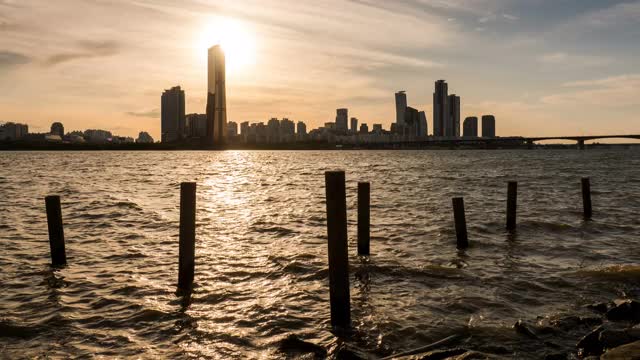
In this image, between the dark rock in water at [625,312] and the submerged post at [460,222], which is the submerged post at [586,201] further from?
the dark rock in water at [625,312]

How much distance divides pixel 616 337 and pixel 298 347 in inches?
201

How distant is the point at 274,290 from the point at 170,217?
15.1 meters

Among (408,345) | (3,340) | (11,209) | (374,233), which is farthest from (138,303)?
(11,209)

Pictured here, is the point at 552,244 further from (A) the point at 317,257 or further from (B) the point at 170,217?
(B) the point at 170,217

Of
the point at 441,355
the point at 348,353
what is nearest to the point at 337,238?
the point at 348,353

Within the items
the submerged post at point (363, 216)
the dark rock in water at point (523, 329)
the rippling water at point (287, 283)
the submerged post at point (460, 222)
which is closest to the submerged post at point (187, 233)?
the rippling water at point (287, 283)

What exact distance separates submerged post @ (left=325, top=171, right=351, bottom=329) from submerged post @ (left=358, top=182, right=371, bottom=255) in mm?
6152

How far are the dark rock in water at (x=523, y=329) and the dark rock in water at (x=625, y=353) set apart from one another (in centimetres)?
212

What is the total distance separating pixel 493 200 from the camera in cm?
3353

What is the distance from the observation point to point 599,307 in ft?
35.2

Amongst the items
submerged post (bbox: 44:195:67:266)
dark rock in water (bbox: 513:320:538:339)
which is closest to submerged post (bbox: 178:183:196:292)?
submerged post (bbox: 44:195:67:266)

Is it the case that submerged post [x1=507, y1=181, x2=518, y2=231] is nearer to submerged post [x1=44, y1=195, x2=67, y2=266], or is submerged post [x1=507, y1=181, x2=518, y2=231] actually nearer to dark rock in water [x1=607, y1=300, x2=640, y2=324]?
dark rock in water [x1=607, y1=300, x2=640, y2=324]

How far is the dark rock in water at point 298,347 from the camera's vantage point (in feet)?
28.5

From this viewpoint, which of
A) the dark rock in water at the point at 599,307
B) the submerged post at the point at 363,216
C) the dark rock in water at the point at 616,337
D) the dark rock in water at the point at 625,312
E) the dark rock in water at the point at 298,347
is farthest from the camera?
the submerged post at the point at 363,216
